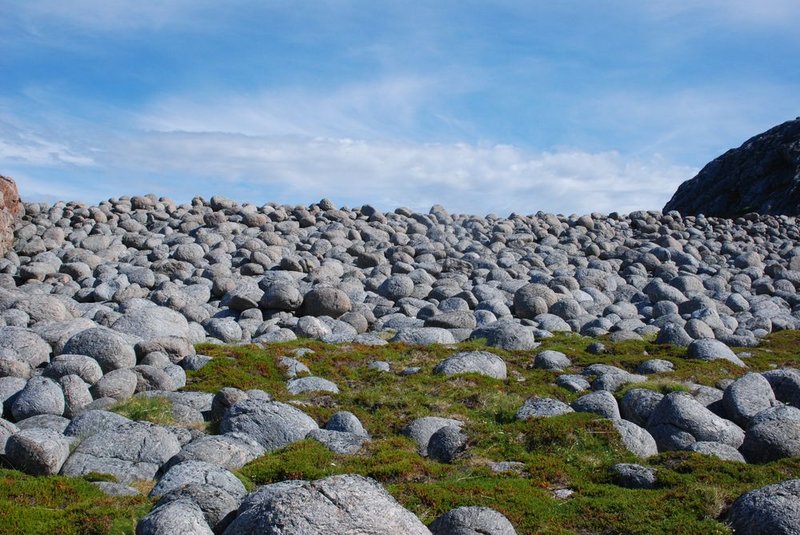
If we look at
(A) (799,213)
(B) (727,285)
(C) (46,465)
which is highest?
→ (A) (799,213)

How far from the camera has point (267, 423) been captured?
12.5 metres

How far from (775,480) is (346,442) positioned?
5.90 metres

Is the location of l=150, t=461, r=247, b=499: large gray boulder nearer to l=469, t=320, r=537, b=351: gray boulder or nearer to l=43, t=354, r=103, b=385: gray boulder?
l=43, t=354, r=103, b=385: gray boulder

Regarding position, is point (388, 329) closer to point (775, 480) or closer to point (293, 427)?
point (293, 427)

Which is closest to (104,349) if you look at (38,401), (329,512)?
(38,401)

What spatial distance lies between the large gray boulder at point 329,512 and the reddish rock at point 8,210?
26196 mm

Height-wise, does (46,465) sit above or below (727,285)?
below

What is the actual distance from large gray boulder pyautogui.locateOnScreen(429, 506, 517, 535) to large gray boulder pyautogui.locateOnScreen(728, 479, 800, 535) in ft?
8.16

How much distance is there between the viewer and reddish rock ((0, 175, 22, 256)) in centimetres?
3017

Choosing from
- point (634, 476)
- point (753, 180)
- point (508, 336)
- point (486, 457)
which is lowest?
point (486, 457)

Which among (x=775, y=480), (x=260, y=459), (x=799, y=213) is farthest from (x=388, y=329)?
(x=799, y=213)

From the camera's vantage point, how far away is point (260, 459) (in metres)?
11.0

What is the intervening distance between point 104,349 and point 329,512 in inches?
401

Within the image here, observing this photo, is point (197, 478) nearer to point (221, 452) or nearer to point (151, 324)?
point (221, 452)
